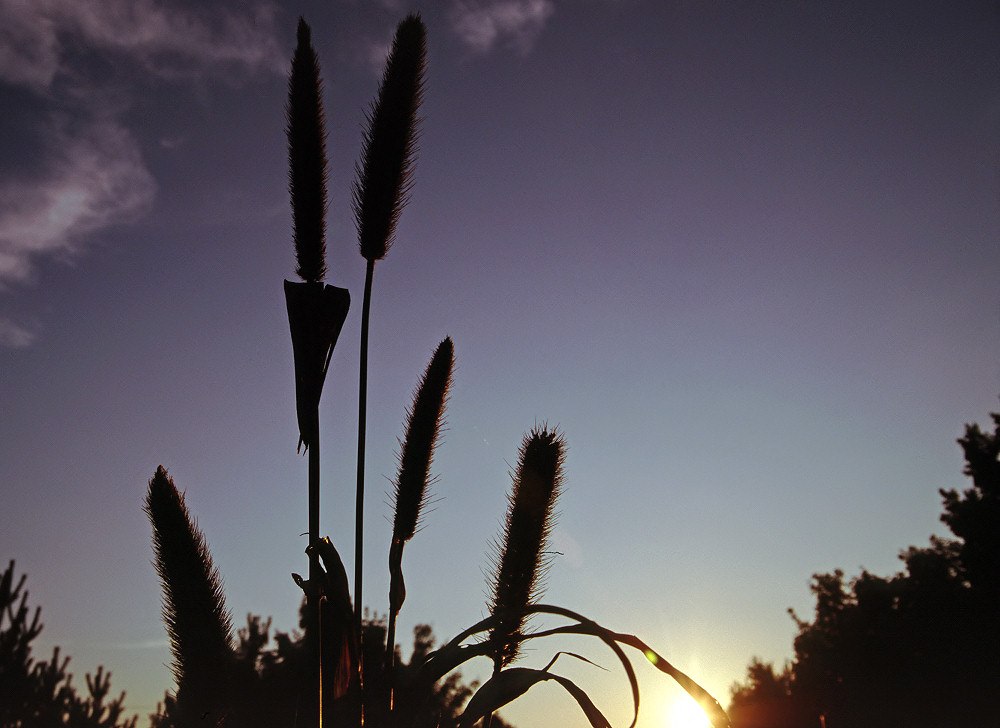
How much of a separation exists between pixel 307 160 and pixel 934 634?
36473mm

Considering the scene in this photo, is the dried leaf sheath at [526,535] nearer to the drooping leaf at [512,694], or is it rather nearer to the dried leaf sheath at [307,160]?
the drooping leaf at [512,694]

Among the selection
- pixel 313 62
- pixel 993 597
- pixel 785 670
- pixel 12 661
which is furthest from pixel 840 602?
pixel 313 62

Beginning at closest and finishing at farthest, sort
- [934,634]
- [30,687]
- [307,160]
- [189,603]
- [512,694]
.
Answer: [189,603] < [512,694] < [307,160] < [30,687] < [934,634]

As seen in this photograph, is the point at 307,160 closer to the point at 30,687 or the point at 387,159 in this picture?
the point at 387,159

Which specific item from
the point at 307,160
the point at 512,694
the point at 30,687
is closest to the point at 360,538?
the point at 512,694

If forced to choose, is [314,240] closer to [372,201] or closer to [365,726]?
[372,201]

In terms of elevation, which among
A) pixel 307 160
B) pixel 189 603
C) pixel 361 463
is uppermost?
pixel 307 160

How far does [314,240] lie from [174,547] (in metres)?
0.92

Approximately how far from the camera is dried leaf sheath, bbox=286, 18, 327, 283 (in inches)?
76.3

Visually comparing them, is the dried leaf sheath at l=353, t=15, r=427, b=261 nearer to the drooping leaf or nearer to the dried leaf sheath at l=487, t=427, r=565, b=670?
the dried leaf sheath at l=487, t=427, r=565, b=670

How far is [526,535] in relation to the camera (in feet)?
6.00

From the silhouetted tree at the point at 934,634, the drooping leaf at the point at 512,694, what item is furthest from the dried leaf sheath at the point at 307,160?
the silhouetted tree at the point at 934,634

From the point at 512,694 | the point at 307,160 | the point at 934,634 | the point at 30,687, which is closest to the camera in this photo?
the point at 512,694

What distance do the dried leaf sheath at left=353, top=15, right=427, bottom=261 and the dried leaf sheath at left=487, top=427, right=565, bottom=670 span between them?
79cm
